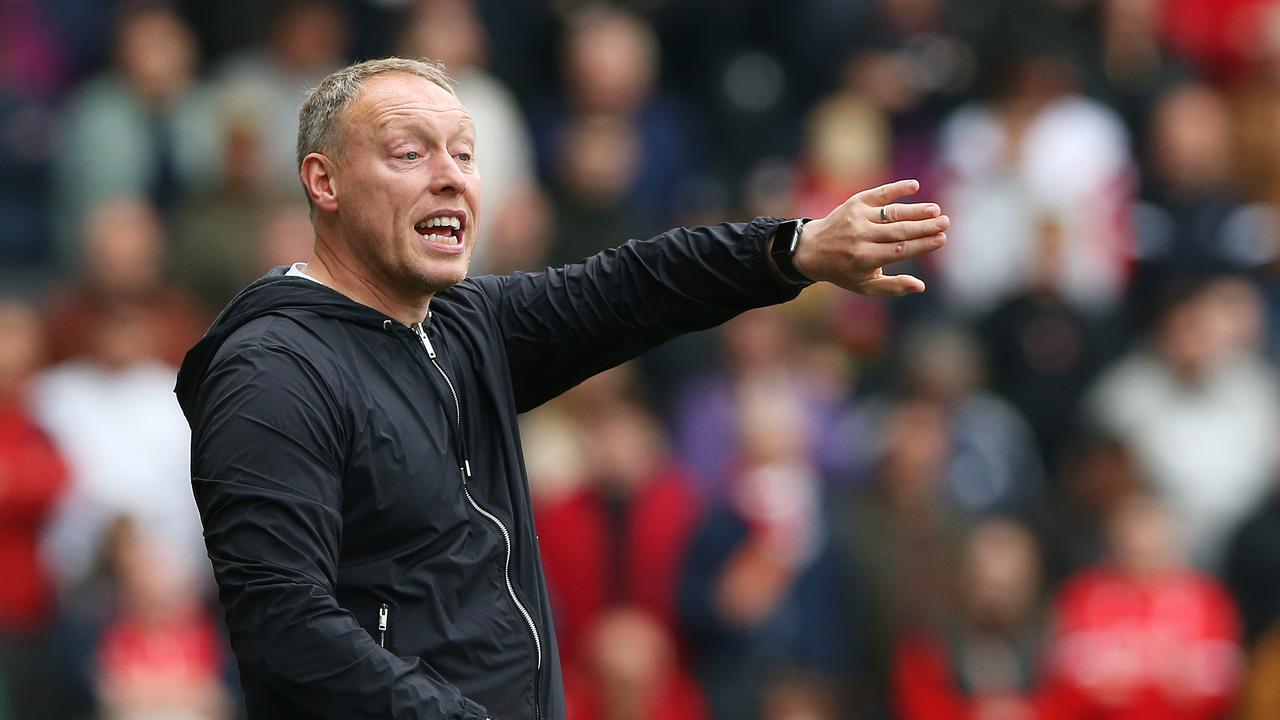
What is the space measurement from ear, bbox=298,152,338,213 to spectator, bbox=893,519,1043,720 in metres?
5.25

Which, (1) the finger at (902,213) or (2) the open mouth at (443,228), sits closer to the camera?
(1) the finger at (902,213)

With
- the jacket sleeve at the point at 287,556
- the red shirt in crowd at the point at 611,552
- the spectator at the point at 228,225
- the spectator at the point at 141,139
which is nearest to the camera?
the jacket sleeve at the point at 287,556

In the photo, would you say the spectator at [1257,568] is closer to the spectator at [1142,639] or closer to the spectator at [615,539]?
the spectator at [1142,639]

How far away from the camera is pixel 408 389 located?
385cm

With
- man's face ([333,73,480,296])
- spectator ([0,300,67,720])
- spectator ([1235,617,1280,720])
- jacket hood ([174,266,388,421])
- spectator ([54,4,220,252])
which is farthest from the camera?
spectator ([54,4,220,252])

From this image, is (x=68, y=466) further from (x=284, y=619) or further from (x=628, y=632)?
(x=284, y=619)

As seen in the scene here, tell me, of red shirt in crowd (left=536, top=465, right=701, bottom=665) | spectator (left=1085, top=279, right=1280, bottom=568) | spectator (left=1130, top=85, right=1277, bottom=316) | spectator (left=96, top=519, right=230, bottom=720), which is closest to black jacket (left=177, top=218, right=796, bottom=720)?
spectator (left=96, top=519, right=230, bottom=720)

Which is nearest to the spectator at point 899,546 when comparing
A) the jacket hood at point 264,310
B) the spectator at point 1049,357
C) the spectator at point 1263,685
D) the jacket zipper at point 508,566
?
the spectator at point 1049,357

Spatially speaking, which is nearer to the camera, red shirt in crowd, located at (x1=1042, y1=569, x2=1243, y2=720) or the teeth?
the teeth

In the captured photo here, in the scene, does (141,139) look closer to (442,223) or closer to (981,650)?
(981,650)

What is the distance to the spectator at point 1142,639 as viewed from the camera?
8.68m

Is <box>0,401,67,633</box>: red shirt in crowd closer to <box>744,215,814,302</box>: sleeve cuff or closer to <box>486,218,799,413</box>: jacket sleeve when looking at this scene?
<box>486,218,799,413</box>: jacket sleeve

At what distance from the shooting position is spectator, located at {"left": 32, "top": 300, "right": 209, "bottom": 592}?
27.9ft

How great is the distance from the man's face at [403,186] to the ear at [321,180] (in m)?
0.02
